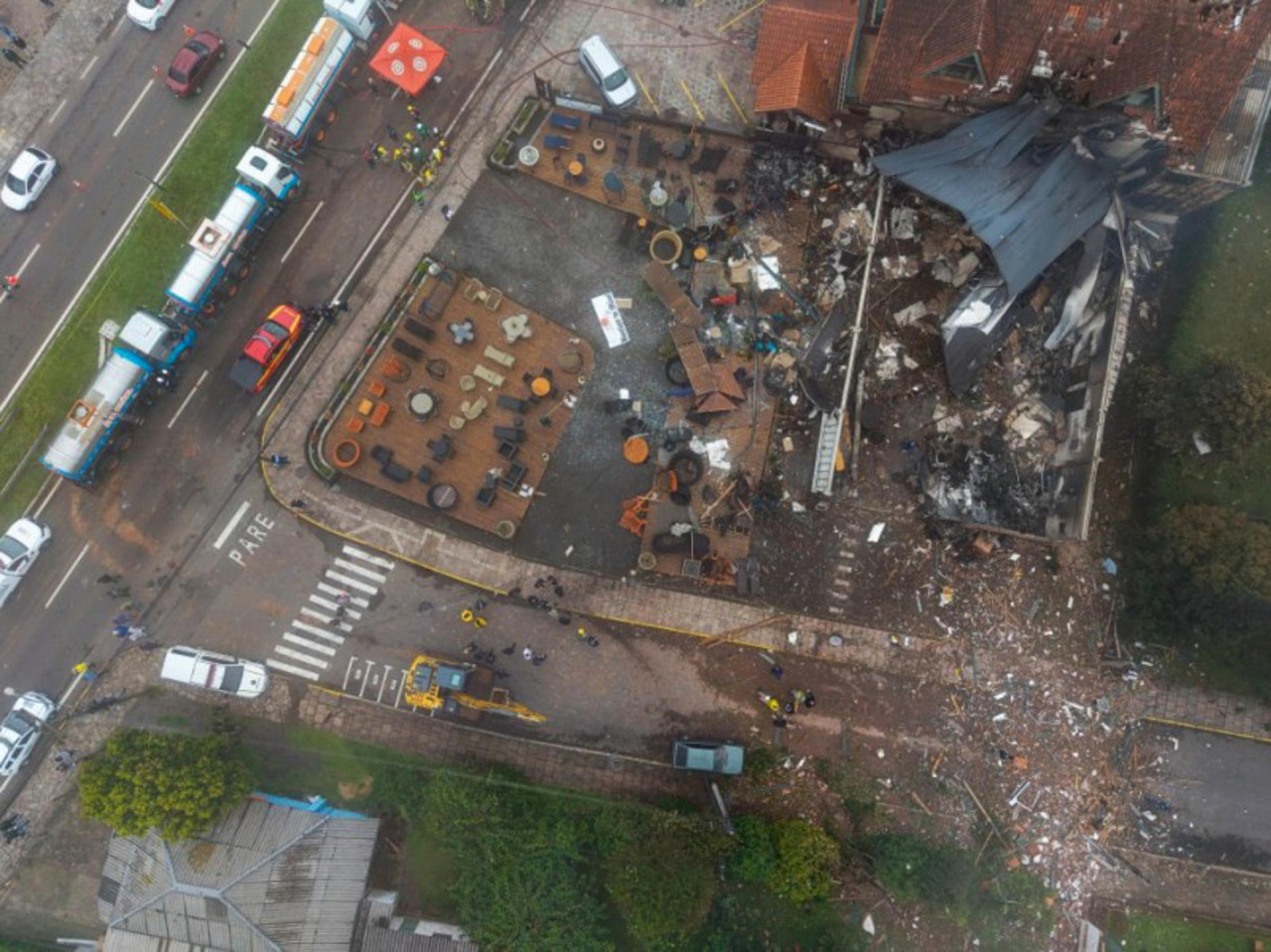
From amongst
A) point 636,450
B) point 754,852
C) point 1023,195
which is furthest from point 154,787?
point 1023,195

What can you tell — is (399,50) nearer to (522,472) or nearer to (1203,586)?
(522,472)

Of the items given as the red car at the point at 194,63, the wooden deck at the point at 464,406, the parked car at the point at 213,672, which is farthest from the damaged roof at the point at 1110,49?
the parked car at the point at 213,672

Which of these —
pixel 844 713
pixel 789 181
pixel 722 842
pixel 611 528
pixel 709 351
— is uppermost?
pixel 789 181

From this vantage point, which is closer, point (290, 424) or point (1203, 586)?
point (1203, 586)

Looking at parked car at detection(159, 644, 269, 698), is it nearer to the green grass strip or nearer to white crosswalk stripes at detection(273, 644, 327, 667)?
white crosswalk stripes at detection(273, 644, 327, 667)

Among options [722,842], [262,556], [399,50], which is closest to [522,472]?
[262,556]

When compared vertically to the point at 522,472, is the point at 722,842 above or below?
below

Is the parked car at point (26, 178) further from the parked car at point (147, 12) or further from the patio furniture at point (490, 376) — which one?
the patio furniture at point (490, 376)
